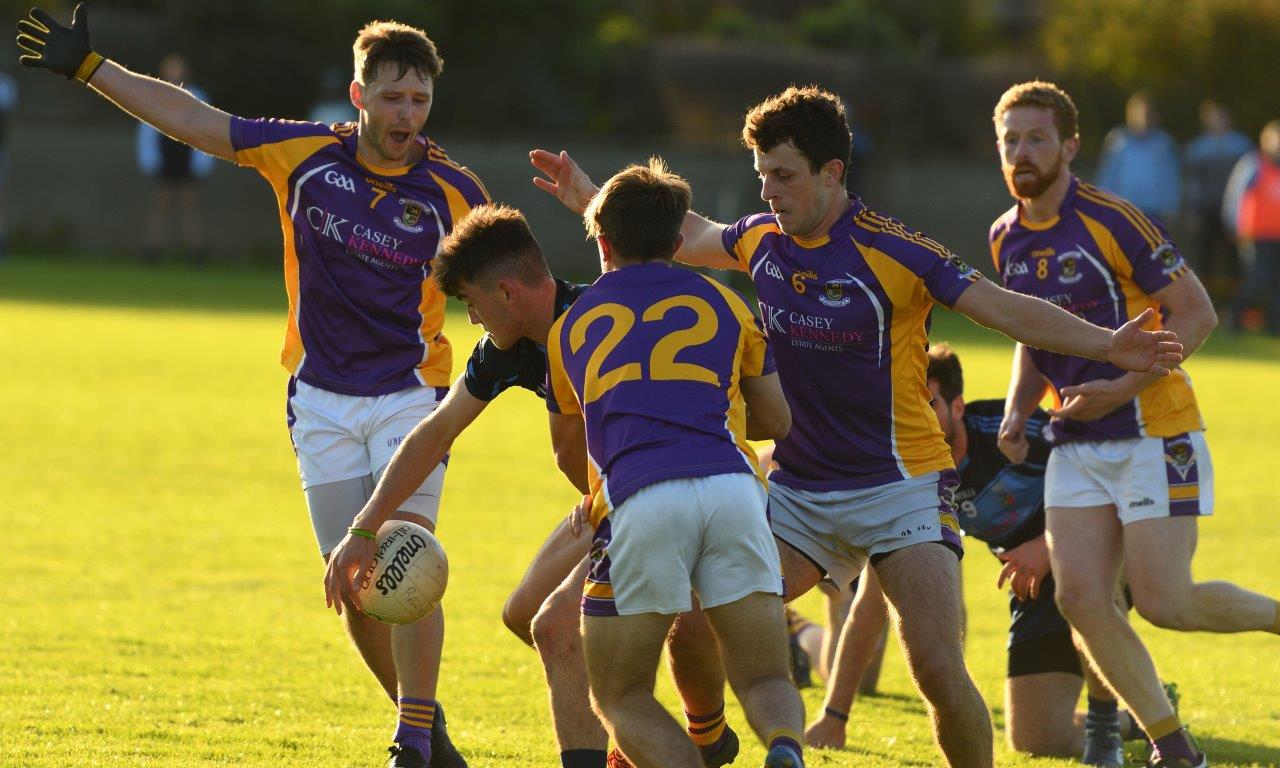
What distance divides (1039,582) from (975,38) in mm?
33597

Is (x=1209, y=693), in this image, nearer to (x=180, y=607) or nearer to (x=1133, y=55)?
(x=180, y=607)

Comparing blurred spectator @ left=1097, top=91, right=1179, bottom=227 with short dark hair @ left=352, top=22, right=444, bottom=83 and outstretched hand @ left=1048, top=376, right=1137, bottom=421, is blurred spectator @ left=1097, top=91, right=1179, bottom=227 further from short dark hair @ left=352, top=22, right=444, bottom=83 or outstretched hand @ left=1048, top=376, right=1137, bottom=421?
short dark hair @ left=352, top=22, right=444, bottom=83

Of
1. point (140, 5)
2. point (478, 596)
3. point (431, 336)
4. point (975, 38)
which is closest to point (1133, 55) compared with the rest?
point (975, 38)

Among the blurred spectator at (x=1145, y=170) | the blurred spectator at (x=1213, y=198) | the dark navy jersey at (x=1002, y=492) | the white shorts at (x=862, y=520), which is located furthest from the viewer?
the blurred spectator at (x=1213, y=198)

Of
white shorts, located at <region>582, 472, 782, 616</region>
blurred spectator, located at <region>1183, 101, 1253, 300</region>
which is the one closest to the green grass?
white shorts, located at <region>582, 472, 782, 616</region>

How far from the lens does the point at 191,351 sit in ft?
62.2

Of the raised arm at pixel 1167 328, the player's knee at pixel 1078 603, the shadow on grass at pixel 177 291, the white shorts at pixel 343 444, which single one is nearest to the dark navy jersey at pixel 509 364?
the white shorts at pixel 343 444

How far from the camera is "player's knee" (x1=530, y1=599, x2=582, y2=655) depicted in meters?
5.66

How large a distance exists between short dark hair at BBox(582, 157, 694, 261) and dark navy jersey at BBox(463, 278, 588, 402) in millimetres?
A: 361

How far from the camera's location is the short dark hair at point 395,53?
6691 millimetres

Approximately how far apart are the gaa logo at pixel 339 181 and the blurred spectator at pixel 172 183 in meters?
19.9

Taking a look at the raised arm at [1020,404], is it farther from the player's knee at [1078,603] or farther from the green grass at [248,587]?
the green grass at [248,587]

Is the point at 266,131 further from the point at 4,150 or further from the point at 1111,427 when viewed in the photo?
the point at 4,150

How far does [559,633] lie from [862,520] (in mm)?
1085
